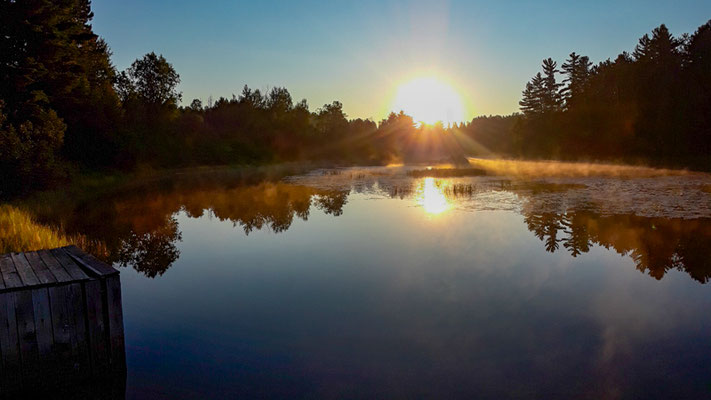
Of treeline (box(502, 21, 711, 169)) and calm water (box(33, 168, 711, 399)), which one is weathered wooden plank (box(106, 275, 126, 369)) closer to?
calm water (box(33, 168, 711, 399))

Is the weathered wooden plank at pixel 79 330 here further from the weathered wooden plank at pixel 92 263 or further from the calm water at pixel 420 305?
the calm water at pixel 420 305

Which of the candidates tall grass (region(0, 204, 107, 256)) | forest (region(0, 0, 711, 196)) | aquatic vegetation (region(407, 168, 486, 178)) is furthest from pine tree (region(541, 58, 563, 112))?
tall grass (region(0, 204, 107, 256))

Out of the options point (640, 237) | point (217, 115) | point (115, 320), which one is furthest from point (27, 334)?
point (217, 115)

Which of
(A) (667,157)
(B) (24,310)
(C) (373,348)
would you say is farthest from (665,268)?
(A) (667,157)

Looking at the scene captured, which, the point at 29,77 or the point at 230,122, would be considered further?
the point at 230,122

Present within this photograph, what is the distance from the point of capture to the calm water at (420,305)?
6750mm

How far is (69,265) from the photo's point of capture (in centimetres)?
730

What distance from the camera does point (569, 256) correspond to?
536 inches

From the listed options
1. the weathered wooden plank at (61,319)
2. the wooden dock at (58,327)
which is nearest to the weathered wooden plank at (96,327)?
the wooden dock at (58,327)

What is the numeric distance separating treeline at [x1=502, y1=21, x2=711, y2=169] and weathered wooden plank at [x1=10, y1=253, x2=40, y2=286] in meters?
57.7

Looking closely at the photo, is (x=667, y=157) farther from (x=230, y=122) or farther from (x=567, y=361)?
(x=230, y=122)

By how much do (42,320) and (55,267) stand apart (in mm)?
1332

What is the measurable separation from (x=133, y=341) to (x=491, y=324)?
6.68 m

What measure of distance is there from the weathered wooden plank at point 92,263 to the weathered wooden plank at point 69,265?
10cm
